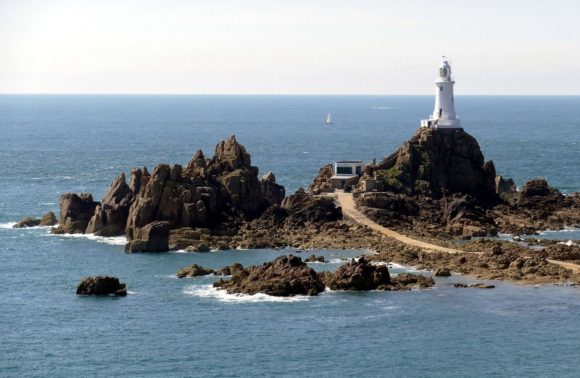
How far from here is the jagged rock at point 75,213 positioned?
126250mm

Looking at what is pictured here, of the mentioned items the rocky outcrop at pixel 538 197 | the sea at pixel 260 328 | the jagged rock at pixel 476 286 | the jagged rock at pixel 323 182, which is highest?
the jagged rock at pixel 323 182

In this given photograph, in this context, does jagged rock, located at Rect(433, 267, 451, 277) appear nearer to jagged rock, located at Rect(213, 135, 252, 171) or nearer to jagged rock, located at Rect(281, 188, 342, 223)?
jagged rock, located at Rect(281, 188, 342, 223)

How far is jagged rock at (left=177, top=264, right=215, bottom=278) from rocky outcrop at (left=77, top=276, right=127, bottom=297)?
309 inches

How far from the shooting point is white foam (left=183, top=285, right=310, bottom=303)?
93562mm

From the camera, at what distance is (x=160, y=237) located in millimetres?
115625

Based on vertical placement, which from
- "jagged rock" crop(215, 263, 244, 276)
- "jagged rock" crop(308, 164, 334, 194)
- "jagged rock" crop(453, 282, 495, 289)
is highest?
"jagged rock" crop(308, 164, 334, 194)

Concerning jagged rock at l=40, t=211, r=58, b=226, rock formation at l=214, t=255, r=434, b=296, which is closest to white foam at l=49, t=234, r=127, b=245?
jagged rock at l=40, t=211, r=58, b=226

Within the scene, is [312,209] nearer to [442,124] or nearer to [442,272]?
A: [442,124]

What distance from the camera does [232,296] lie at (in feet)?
312

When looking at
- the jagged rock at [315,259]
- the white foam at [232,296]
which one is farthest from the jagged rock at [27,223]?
the white foam at [232,296]

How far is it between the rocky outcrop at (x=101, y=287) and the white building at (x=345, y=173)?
50.7 meters

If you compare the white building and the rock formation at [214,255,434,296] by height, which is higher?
the white building

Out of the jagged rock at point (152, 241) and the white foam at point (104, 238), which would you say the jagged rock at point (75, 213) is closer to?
the white foam at point (104, 238)

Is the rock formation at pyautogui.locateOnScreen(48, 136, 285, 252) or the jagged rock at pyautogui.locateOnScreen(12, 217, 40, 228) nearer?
the rock formation at pyautogui.locateOnScreen(48, 136, 285, 252)
